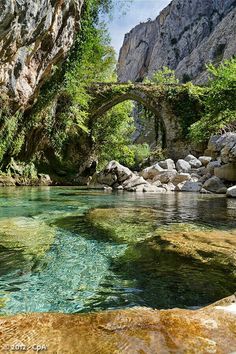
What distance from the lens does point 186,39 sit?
62.7m

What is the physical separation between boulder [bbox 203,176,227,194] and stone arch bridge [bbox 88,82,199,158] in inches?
467

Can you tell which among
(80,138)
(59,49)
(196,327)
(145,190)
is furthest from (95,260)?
(80,138)

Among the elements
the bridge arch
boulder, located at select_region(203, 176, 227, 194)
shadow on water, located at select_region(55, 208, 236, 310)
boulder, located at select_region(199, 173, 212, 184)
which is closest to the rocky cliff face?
the bridge arch

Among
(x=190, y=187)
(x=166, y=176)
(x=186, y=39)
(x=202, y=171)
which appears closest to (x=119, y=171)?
(x=166, y=176)

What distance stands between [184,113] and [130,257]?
2338cm

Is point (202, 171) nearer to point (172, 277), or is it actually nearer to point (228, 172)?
point (228, 172)

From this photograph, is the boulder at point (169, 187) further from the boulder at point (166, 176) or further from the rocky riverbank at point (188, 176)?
the boulder at point (166, 176)

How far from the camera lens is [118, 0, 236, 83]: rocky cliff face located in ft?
177

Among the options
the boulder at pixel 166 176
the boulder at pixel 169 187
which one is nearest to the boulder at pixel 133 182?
the boulder at pixel 169 187

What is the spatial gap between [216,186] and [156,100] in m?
14.8

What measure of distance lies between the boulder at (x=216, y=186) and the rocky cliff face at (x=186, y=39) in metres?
41.0

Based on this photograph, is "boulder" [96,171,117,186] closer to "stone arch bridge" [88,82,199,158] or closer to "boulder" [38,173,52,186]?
"boulder" [38,173,52,186]

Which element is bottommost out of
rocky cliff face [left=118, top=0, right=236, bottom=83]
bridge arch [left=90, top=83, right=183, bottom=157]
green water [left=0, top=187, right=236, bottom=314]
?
green water [left=0, top=187, right=236, bottom=314]

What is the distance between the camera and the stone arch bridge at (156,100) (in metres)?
24.6
